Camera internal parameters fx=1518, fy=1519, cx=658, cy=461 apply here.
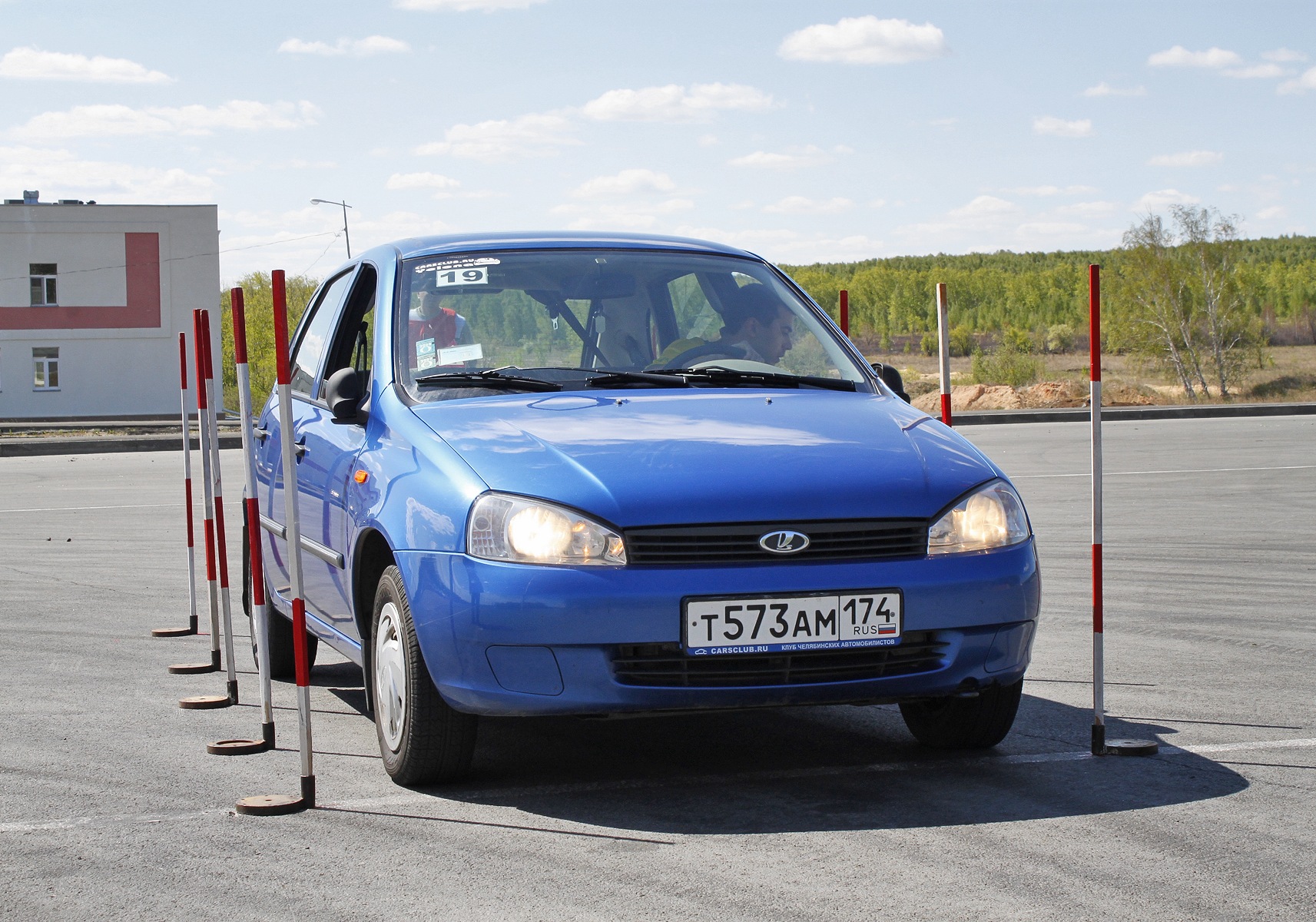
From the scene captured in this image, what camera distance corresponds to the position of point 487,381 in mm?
4977

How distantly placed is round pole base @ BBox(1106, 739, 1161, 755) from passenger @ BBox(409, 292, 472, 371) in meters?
2.47

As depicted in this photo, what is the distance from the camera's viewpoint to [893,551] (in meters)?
4.15

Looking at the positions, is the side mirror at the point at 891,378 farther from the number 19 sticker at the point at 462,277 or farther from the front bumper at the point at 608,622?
the number 19 sticker at the point at 462,277

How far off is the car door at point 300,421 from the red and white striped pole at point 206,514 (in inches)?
9.3

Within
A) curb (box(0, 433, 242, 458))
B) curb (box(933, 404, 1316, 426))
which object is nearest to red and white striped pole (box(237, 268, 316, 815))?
curb (box(0, 433, 242, 458))

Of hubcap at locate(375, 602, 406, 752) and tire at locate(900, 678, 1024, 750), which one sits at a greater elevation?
hubcap at locate(375, 602, 406, 752)

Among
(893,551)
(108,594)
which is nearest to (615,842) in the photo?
(893,551)

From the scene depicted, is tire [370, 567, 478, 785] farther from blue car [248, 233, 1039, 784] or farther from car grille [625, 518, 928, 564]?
car grille [625, 518, 928, 564]

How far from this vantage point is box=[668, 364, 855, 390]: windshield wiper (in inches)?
203

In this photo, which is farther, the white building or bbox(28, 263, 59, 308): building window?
bbox(28, 263, 59, 308): building window

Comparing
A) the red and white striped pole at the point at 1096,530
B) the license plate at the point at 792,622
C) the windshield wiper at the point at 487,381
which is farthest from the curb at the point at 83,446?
the license plate at the point at 792,622

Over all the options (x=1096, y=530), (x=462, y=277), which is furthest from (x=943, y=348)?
(x=462, y=277)

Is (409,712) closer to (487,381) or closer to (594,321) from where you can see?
(487,381)

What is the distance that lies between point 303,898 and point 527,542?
1.09 meters
